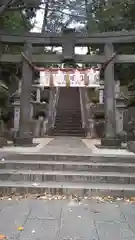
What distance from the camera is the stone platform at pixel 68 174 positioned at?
5.41 m

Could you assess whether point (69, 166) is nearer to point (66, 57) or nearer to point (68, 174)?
point (68, 174)

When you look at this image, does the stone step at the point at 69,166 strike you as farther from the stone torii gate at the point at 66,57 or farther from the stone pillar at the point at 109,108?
the stone torii gate at the point at 66,57

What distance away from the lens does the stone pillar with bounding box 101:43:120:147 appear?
9.05 metres

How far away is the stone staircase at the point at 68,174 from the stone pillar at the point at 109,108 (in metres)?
2.19

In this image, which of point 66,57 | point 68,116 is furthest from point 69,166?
point 68,116

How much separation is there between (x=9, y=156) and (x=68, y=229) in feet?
11.4

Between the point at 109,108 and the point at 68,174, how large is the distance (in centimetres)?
399

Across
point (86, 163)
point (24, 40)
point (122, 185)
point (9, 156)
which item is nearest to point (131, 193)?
point (122, 185)

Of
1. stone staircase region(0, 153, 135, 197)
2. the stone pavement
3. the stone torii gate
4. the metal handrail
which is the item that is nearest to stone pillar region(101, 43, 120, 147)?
the stone torii gate

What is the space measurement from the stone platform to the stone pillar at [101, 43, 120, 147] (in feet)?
6.81

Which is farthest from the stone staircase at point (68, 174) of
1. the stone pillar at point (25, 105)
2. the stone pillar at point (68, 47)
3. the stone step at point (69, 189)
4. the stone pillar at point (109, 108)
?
the stone pillar at point (68, 47)

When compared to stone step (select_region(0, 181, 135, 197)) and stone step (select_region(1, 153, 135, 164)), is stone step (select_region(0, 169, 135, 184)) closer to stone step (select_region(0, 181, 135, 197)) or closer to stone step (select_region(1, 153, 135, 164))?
stone step (select_region(0, 181, 135, 197))

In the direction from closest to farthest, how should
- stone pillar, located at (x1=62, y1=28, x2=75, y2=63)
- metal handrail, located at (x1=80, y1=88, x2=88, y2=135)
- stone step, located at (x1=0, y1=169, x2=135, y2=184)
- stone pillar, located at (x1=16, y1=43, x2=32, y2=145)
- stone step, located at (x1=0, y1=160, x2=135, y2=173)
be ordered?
stone step, located at (x1=0, y1=169, x2=135, y2=184) < stone step, located at (x1=0, y1=160, x2=135, y2=173) < stone pillar, located at (x1=16, y1=43, x2=32, y2=145) < stone pillar, located at (x1=62, y1=28, x2=75, y2=63) < metal handrail, located at (x1=80, y1=88, x2=88, y2=135)

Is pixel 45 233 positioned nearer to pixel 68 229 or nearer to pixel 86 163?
pixel 68 229
